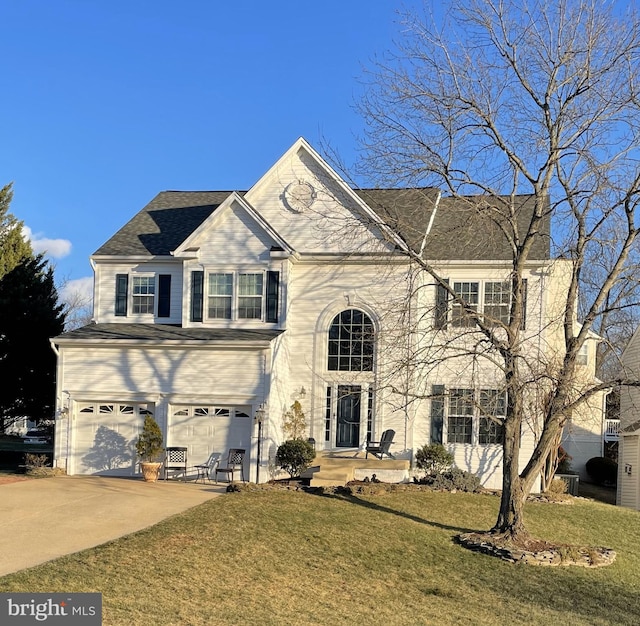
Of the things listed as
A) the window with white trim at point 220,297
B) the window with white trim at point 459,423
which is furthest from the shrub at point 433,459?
the window with white trim at point 220,297

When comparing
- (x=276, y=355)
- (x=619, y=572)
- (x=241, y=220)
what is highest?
(x=241, y=220)

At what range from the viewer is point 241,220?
75.4 feet

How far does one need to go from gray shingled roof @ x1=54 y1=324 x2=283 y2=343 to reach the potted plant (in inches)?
94.2

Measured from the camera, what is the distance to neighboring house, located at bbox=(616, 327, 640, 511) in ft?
88.1

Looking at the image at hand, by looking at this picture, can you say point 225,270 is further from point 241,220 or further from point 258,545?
point 258,545

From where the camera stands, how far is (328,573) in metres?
12.5

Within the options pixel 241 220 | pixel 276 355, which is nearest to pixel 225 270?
pixel 241 220

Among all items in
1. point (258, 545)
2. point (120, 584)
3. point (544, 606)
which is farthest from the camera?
point (258, 545)

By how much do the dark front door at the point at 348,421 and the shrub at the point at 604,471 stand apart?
1309 centimetres

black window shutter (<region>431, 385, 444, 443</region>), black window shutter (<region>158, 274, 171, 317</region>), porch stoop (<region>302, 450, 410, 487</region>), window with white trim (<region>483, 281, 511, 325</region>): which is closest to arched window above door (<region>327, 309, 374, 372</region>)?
black window shutter (<region>431, 385, 444, 443</region>)

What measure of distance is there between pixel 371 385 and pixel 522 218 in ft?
23.7

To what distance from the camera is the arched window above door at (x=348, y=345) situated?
76.5 feet

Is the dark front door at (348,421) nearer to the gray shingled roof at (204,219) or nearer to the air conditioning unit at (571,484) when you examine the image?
the gray shingled roof at (204,219)

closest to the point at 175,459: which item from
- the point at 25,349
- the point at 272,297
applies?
the point at 272,297
